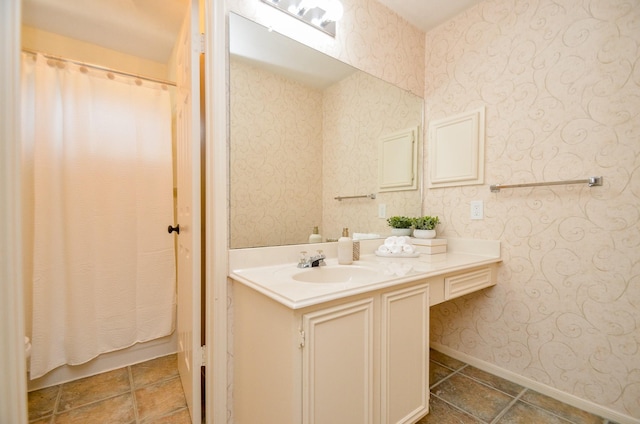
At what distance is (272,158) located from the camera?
1.43 metres

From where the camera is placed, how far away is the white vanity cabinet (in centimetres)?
87

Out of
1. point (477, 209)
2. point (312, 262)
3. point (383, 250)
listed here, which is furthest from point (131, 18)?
point (477, 209)

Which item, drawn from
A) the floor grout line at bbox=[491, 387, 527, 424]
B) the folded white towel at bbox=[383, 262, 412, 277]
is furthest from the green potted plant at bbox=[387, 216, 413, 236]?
the floor grout line at bbox=[491, 387, 527, 424]

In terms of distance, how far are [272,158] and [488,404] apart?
1.76 m

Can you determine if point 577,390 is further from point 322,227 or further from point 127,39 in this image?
point 127,39

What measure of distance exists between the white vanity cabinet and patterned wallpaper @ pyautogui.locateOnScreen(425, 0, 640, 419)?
2.77 ft

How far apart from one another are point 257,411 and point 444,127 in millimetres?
2053

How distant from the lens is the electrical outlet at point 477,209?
1808mm

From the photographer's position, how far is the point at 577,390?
1.44 meters

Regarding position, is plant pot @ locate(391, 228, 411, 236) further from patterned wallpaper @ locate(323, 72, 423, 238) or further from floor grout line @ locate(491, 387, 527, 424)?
floor grout line @ locate(491, 387, 527, 424)

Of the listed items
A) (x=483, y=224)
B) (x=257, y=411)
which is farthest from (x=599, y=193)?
(x=257, y=411)

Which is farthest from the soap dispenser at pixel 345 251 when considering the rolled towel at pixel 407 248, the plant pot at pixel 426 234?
the plant pot at pixel 426 234

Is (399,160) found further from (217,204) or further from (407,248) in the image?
(217,204)

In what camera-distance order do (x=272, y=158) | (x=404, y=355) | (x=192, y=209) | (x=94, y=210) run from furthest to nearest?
(x=94, y=210), (x=272, y=158), (x=192, y=209), (x=404, y=355)
